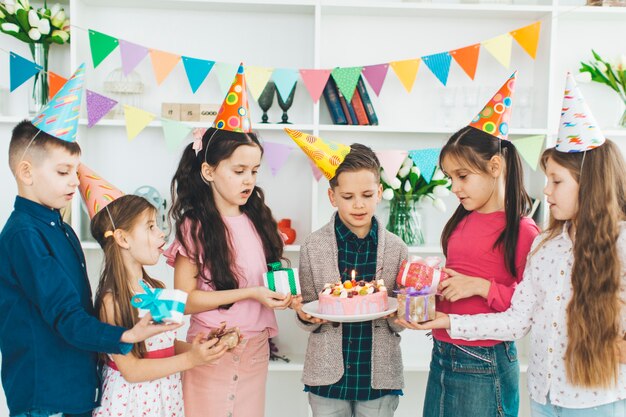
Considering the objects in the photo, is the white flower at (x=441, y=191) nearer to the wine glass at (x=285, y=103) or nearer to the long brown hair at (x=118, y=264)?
the wine glass at (x=285, y=103)

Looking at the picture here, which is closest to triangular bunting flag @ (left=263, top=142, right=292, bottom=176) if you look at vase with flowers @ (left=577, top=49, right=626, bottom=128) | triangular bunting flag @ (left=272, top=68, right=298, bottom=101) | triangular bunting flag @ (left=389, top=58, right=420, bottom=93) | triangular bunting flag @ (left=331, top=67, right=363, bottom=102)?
triangular bunting flag @ (left=272, top=68, right=298, bottom=101)

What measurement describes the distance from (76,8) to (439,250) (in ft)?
6.36

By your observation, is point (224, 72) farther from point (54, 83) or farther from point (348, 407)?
Answer: point (348, 407)

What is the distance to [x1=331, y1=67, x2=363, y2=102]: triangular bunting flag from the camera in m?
2.72

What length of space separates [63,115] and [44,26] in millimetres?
1304

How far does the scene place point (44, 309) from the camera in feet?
4.80

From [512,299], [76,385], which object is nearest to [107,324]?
[76,385]

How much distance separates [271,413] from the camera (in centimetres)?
307

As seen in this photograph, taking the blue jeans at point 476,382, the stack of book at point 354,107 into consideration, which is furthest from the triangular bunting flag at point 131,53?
the blue jeans at point 476,382

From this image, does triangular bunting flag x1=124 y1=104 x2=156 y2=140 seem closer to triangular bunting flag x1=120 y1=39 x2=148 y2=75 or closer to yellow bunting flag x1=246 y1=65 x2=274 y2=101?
triangular bunting flag x1=120 y1=39 x2=148 y2=75

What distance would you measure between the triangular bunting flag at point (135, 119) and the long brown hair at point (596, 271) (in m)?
1.81

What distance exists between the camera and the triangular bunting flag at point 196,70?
2.72 metres

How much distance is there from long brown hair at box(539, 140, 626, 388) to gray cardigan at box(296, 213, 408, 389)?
20.4 inches

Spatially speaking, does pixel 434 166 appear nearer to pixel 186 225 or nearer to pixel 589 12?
pixel 589 12
